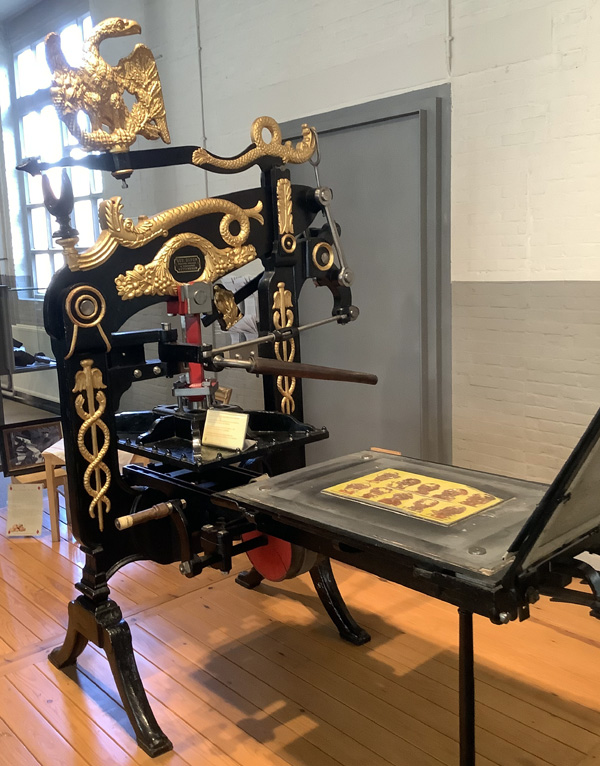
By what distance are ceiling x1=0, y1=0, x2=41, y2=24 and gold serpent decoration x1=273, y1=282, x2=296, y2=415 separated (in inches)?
232

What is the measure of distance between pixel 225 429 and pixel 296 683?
0.98 metres

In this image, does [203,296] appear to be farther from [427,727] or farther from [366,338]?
[366,338]

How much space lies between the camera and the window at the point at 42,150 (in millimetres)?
6719

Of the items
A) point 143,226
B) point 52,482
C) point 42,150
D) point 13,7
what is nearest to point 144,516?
point 143,226

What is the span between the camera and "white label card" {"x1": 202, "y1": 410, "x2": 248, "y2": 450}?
2127 millimetres

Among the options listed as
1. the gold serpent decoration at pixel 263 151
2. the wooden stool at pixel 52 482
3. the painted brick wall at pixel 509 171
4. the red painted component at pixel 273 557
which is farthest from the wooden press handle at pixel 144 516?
the wooden stool at pixel 52 482

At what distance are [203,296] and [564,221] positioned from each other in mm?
1692

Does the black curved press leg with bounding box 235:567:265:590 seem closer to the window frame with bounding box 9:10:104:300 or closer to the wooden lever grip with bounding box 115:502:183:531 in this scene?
the wooden lever grip with bounding box 115:502:183:531

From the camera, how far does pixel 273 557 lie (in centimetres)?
241

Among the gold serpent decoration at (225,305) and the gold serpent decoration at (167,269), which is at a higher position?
the gold serpent decoration at (167,269)

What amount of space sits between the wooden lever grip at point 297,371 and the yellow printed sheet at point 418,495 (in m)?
0.38

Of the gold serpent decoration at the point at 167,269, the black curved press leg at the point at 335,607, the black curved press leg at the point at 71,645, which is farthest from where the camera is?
the black curved press leg at the point at 335,607

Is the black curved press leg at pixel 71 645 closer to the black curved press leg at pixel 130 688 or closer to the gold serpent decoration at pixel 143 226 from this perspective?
the black curved press leg at pixel 130 688

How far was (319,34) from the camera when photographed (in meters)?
3.95
